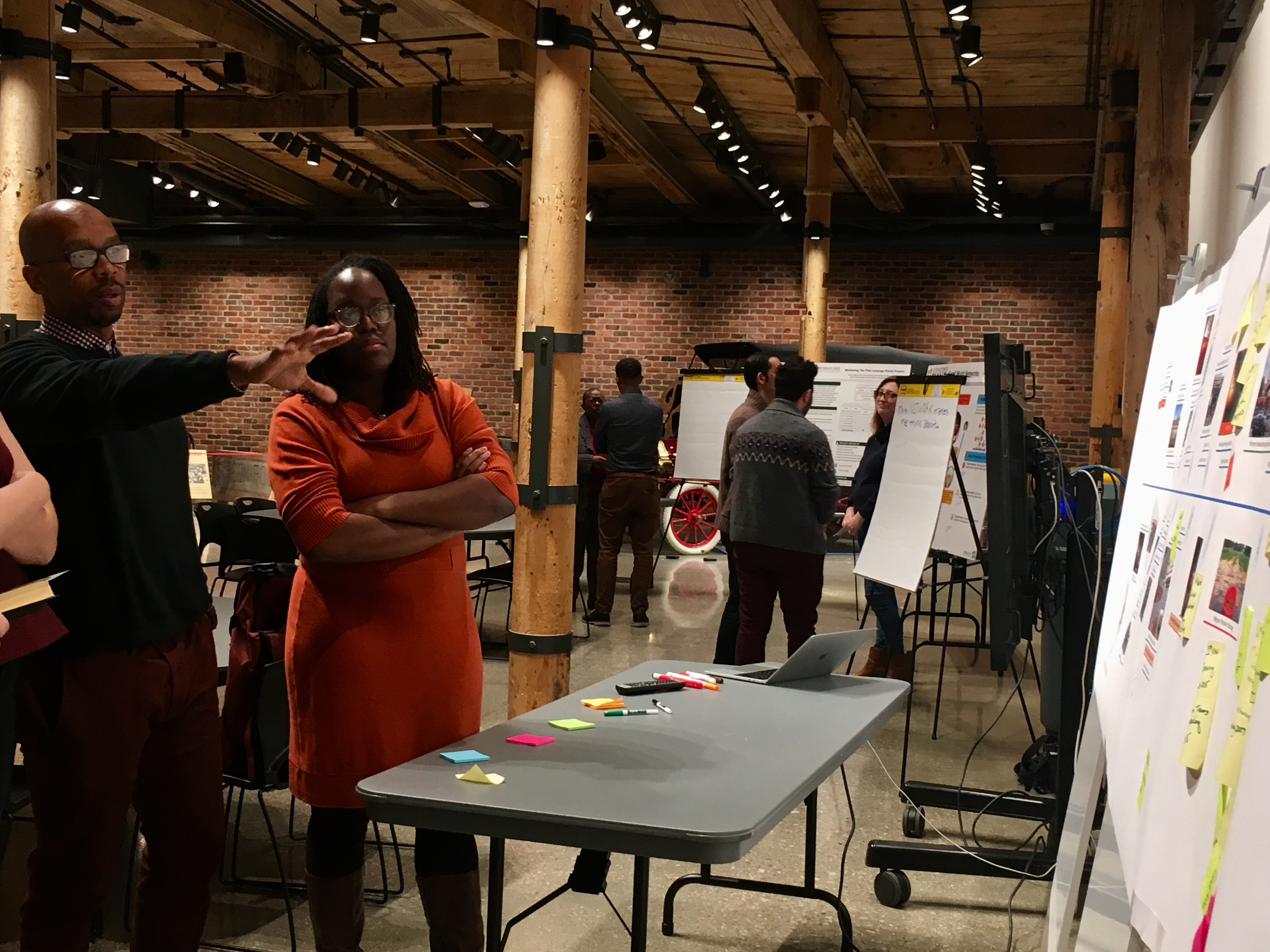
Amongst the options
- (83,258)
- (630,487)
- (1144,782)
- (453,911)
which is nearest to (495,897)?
(453,911)

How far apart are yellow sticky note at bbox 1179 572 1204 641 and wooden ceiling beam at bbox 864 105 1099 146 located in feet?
30.7

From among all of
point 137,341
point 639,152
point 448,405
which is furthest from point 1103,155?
point 137,341

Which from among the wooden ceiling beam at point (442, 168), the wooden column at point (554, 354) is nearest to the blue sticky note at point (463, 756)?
the wooden column at point (554, 354)

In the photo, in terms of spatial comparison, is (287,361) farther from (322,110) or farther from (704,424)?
(322,110)

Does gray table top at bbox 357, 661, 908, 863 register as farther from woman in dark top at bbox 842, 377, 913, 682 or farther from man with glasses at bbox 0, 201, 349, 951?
woman in dark top at bbox 842, 377, 913, 682

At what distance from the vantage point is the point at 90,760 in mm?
2018

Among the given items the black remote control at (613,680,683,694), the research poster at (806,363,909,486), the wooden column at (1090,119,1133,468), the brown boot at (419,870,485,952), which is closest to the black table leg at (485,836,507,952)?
the brown boot at (419,870,485,952)

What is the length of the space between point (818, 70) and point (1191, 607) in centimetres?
741

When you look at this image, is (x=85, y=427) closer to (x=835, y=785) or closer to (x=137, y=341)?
(x=835, y=785)

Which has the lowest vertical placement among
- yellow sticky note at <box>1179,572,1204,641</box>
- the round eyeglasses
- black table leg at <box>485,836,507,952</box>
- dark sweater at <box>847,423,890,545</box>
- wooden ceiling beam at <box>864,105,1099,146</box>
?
black table leg at <box>485,836,507,952</box>

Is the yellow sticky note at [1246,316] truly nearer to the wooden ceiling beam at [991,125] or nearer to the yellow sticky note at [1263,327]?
the yellow sticky note at [1263,327]

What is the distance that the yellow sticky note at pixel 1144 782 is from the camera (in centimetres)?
138

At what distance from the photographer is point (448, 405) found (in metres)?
2.38

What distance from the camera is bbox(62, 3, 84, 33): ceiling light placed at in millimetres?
6777
